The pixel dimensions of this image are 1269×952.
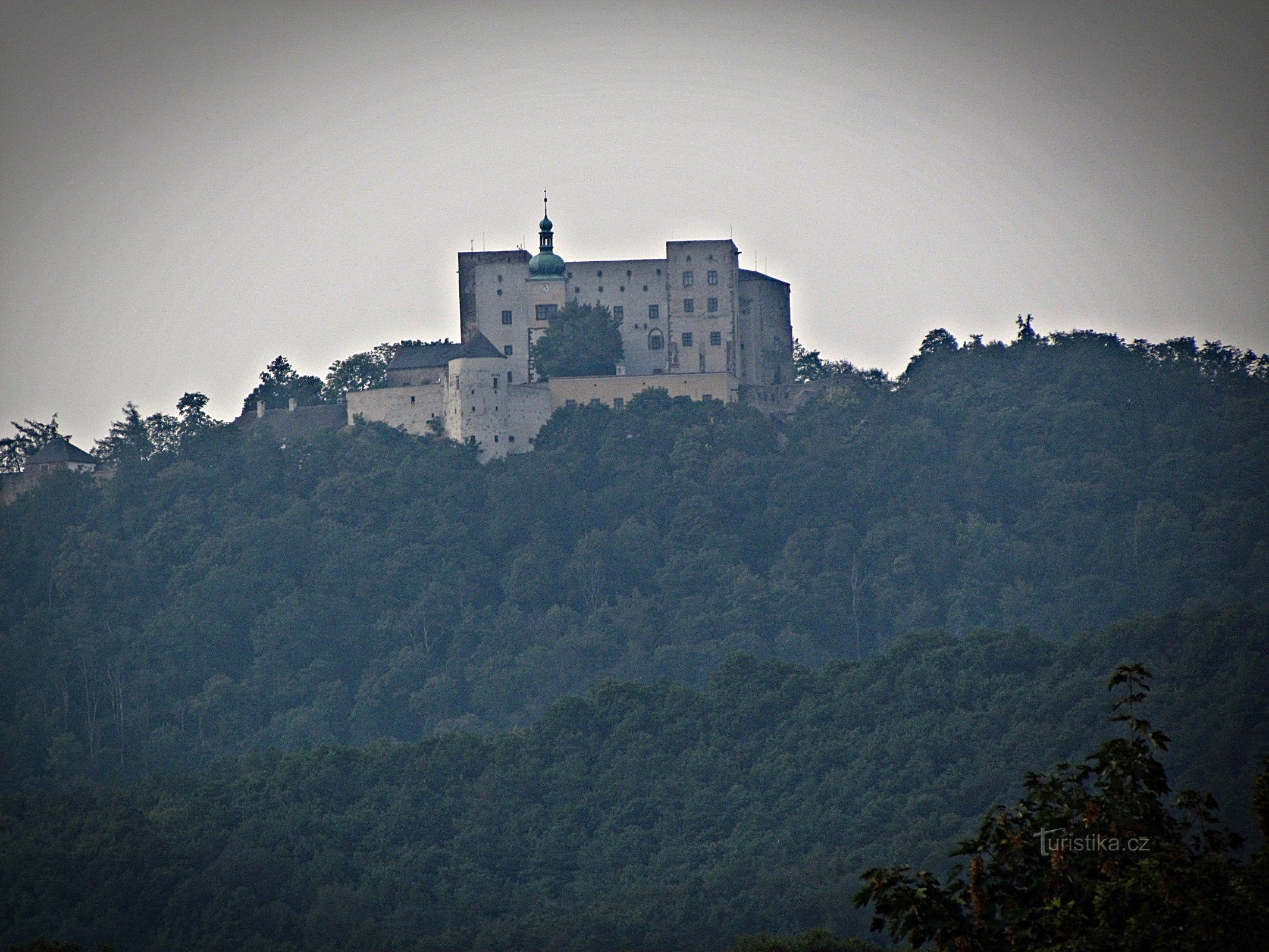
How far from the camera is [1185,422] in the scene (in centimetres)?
8231

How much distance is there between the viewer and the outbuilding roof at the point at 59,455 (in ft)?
268

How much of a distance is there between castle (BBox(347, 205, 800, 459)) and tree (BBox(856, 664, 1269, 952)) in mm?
52084

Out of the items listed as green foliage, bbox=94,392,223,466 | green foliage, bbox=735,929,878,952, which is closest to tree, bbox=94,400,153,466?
green foliage, bbox=94,392,223,466

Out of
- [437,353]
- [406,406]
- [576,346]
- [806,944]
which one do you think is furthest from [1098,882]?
[437,353]

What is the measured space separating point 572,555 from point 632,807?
16.8m

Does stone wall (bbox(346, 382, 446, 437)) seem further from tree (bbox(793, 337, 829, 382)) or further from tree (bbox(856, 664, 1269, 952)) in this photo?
tree (bbox(856, 664, 1269, 952))

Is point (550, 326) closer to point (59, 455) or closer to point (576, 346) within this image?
point (576, 346)

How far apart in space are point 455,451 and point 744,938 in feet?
102

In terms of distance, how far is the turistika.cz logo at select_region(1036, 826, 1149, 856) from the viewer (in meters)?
21.8

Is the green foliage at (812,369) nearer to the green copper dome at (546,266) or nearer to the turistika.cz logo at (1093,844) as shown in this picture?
the green copper dome at (546,266)

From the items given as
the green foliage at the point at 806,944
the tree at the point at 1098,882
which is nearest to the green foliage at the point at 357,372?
the green foliage at the point at 806,944

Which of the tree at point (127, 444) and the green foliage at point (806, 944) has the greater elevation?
the tree at point (127, 444)

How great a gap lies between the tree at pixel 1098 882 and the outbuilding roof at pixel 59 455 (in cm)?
6323

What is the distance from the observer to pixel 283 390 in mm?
83188
